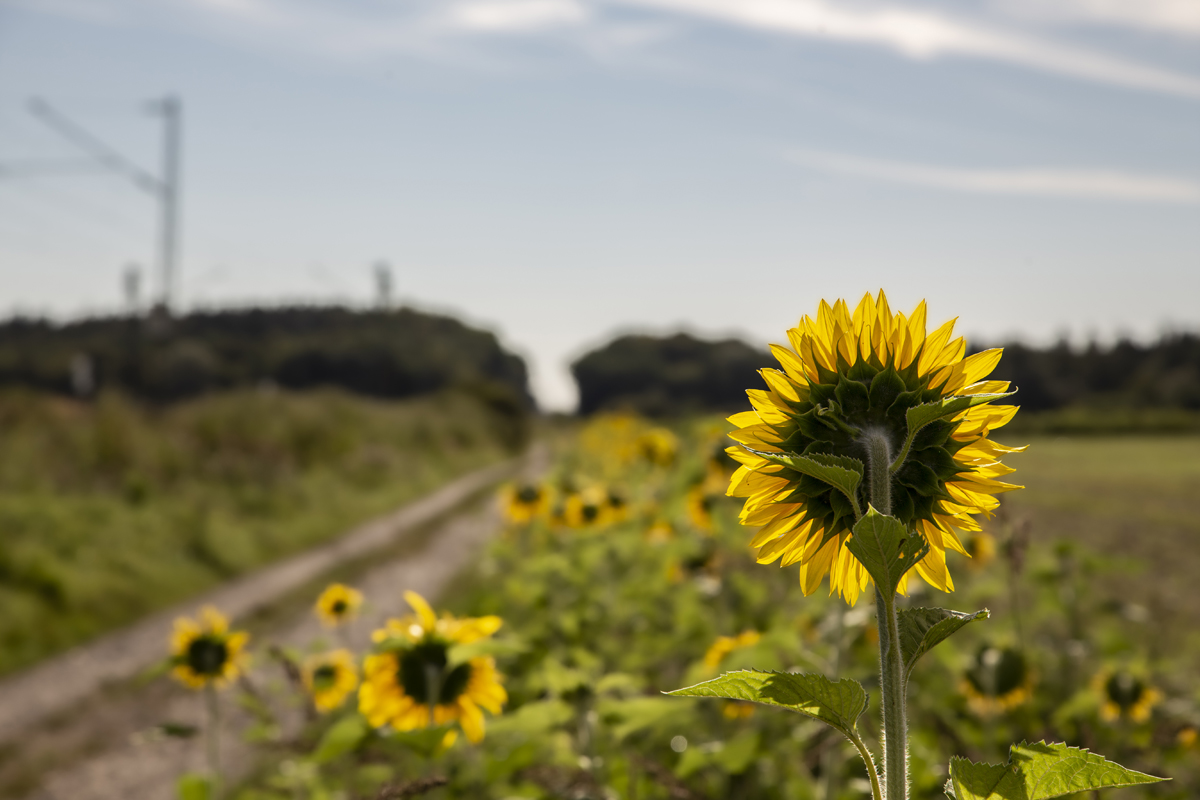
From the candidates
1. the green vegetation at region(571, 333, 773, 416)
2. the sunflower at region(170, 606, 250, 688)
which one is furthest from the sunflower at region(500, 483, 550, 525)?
the green vegetation at region(571, 333, 773, 416)

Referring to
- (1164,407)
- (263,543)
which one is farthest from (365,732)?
(1164,407)

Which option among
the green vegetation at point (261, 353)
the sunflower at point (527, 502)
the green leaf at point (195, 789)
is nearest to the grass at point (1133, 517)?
the green leaf at point (195, 789)

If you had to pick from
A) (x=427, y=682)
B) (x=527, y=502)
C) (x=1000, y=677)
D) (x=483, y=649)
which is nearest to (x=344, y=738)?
(x=427, y=682)

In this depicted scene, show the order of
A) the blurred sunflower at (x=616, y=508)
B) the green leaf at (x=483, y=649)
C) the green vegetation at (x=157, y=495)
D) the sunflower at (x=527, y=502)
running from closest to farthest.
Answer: the green leaf at (x=483, y=649)
the blurred sunflower at (x=616, y=508)
the sunflower at (x=527, y=502)
the green vegetation at (x=157, y=495)

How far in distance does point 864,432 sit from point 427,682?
1.27 m

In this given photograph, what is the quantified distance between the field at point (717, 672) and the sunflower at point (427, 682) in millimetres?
48

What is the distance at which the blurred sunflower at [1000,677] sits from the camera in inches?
106

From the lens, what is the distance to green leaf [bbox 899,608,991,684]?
84 cm

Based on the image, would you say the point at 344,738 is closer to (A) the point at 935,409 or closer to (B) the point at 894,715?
(B) the point at 894,715

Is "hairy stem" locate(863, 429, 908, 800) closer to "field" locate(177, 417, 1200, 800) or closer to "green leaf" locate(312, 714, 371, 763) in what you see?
"field" locate(177, 417, 1200, 800)

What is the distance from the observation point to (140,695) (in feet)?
22.6

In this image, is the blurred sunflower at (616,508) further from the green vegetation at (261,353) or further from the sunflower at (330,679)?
the green vegetation at (261,353)

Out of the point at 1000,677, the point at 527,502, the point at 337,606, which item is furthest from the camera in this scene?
the point at 527,502

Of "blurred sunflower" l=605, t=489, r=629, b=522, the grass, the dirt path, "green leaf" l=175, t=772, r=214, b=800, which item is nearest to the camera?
"green leaf" l=175, t=772, r=214, b=800
